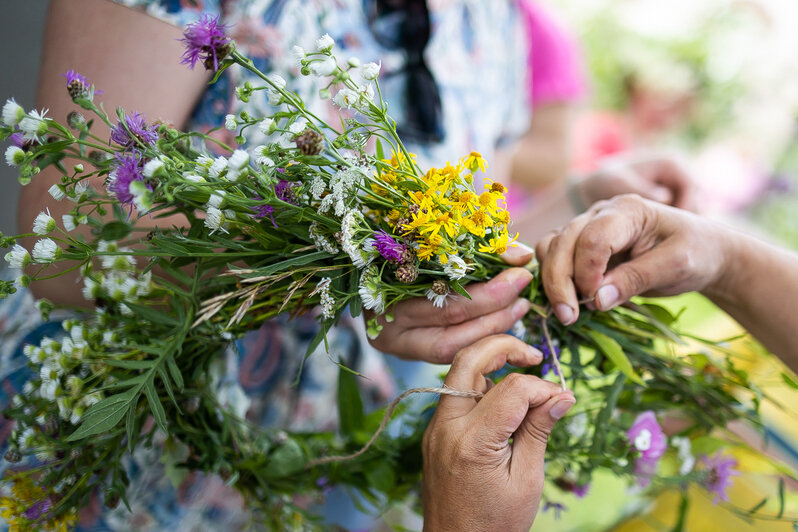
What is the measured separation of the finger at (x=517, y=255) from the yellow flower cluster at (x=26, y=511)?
0.55 meters

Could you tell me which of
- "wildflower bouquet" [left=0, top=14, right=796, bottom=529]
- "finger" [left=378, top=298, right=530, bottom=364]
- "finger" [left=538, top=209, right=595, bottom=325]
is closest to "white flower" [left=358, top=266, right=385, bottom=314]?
"wildflower bouquet" [left=0, top=14, right=796, bottom=529]

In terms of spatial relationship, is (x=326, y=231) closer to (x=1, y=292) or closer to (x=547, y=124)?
(x=1, y=292)

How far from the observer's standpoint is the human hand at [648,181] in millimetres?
883

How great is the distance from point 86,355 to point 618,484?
0.93m

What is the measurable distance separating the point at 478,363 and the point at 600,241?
191 mm

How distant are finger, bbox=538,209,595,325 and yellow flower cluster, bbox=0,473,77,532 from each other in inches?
23.0

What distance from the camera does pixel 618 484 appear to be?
1.00 metres

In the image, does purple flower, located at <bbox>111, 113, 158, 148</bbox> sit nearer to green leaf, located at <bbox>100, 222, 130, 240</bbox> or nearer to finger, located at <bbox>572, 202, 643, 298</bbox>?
green leaf, located at <bbox>100, 222, 130, 240</bbox>

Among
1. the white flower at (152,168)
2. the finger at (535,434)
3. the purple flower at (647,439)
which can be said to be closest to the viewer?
the white flower at (152,168)

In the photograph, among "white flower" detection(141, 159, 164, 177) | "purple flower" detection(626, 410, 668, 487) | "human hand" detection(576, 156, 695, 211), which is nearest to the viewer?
"white flower" detection(141, 159, 164, 177)

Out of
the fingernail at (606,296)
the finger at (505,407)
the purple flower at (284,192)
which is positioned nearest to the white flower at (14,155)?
the purple flower at (284,192)

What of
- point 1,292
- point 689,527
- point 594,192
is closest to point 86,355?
point 1,292

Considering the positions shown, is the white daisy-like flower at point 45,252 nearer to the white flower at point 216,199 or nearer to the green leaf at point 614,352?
the white flower at point 216,199

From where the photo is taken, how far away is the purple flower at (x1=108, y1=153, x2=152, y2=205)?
1.38 ft
